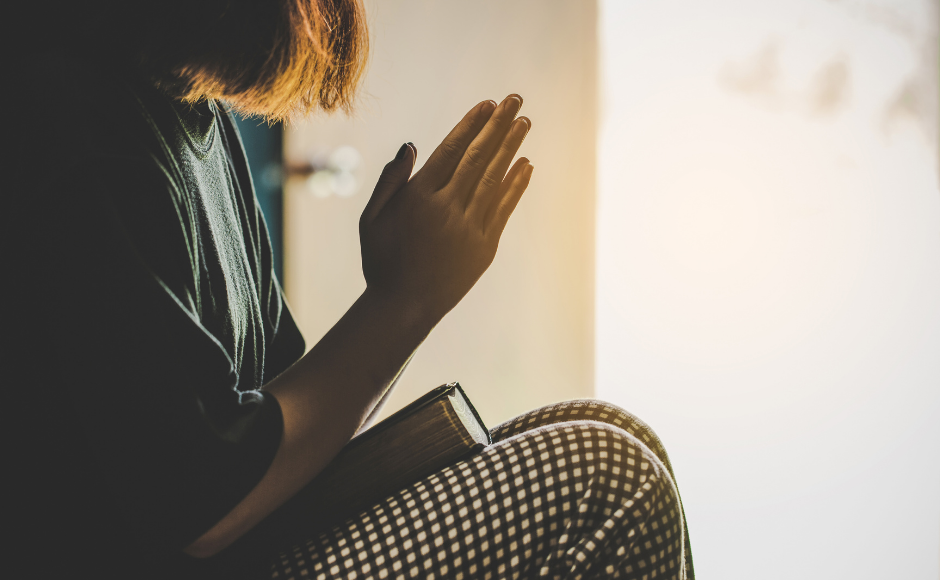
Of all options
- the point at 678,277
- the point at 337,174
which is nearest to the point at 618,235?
the point at 678,277

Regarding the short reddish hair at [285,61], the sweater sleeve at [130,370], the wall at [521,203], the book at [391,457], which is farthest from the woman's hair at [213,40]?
the wall at [521,203]

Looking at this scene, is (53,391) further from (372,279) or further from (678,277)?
(678,277)

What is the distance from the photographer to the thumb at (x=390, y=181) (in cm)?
49

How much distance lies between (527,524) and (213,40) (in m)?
0.44

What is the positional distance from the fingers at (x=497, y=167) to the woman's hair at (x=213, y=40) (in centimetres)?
17

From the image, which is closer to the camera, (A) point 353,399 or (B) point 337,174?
(A) point 353,399

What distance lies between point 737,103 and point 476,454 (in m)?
0.79

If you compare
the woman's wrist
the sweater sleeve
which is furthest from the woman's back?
the woman's wrist

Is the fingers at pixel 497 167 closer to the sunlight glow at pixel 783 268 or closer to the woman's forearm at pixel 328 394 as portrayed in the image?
the woman's forearm at pixel 328 394

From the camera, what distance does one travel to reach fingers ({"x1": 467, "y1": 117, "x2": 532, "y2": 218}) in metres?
0.49

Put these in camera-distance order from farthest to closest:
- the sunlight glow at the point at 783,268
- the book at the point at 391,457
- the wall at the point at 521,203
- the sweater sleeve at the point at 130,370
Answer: the wall at the point at 521,203 → the sunlight glow at the point at 783,268 → the book at the point at 391,457 → the sweater sleeve at the point at 130,370

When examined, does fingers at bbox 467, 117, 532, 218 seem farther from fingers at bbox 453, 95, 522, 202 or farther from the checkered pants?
the checkered pants

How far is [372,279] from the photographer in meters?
0.47

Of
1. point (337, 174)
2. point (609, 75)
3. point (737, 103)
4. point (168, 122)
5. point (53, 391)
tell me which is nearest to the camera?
point (53, 391)
